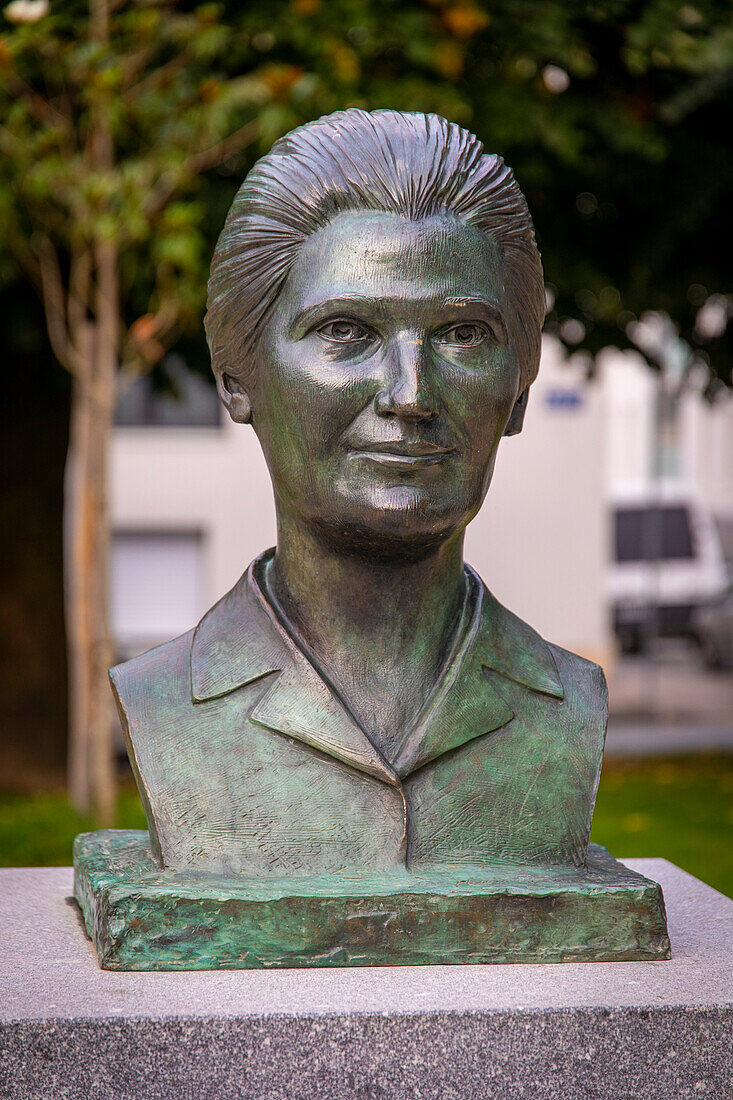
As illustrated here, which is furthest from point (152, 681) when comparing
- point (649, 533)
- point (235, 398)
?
point (649, 533)

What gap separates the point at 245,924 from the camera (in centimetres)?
279

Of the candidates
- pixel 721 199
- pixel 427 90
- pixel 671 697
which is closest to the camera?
pixel 427 90

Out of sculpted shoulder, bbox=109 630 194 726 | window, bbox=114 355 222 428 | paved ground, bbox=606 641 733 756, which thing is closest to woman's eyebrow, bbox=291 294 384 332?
sculpted shoulder, bbox=109 630 194 726

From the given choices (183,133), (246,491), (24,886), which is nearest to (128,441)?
(246,491)

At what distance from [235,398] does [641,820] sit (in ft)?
18.6

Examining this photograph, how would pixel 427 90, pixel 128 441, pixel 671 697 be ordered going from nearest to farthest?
pixel 427 90, pixel 671 697, pixel 128 441

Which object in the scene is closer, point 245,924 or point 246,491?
point 245,924

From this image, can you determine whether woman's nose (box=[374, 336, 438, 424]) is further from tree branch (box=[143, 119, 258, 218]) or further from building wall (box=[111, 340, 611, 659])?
building wall (box=[111, 340, 611, 659])

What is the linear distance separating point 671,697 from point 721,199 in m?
8.35

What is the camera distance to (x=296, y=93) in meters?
5.97

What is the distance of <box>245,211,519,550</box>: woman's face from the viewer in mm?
2848

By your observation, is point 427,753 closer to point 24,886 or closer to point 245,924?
point 245,924

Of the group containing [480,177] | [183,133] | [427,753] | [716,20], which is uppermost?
[716,20]

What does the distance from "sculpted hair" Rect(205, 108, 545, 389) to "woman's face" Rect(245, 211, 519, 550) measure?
0.13 feet
